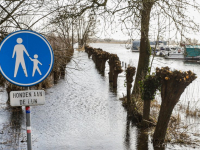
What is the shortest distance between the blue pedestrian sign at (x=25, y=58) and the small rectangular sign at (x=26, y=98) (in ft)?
0.45

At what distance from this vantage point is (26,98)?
4.58 metres

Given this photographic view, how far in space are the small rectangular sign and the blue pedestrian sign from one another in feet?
0.45

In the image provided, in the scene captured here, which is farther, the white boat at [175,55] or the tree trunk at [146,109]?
the white boat at [175,55]

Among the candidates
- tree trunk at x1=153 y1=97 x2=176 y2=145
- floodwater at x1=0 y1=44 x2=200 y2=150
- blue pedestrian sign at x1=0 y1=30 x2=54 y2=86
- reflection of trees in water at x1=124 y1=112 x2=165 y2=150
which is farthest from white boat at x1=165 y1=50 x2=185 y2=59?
blue pedestrian sign at x1=0 y1=30 x2=54 y2=86

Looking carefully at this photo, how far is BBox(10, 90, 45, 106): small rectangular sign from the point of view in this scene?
453 cm

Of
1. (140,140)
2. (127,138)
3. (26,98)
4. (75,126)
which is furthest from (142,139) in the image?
(26,98)

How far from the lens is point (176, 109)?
13.7 m

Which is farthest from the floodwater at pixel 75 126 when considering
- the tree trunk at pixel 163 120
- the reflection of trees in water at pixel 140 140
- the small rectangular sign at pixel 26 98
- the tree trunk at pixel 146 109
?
the small rectangular sign at pixel 26 98

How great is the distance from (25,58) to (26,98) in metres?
0.53

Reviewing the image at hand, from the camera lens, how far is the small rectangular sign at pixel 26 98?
14.9 feet

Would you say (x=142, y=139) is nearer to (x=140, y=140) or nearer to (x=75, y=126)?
(x=140, y=140)

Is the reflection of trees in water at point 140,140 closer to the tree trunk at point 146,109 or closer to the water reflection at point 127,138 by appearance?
the water reflection at point 127,138

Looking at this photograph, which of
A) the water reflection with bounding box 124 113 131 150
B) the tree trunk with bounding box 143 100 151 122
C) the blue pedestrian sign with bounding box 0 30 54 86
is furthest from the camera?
the tree trunk with bounding box 143 100 151 122

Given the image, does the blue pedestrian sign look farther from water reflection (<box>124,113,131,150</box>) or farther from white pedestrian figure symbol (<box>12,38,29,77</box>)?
water reflection (<box>124,113,131,150</box>)
